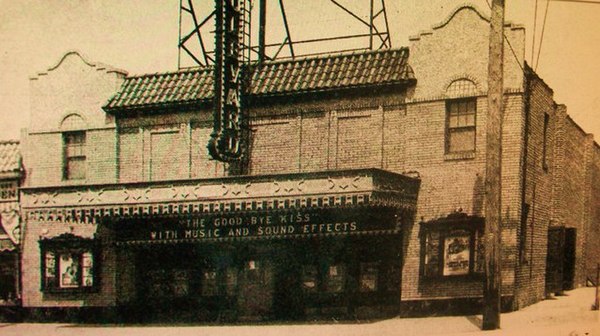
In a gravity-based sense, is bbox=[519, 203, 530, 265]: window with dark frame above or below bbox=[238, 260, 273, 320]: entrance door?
above

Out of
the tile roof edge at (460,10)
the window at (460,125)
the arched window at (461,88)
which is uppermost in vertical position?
the tile roof edge at (460,10)

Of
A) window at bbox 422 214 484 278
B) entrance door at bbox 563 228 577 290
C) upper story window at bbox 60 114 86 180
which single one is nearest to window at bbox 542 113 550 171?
entrance door at bbox 563 228 577 290

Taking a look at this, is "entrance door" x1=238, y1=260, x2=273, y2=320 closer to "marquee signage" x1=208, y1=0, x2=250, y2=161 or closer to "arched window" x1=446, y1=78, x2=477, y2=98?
"marquee signage" x1=208, y1=0, x2=250, y2=161

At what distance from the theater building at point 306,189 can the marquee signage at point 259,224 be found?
5 cm

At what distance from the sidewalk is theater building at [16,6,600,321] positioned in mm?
1011

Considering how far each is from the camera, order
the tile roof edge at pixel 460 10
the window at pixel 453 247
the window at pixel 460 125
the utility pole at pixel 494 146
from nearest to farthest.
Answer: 1. the utility pole at pixel 494 146
2. the window at pixel 453 247
3. the tile roof edge at pixel 460 10
4. the window at pixel 460 125

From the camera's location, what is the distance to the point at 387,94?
72.5 ft

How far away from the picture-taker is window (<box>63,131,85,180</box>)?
2559cm

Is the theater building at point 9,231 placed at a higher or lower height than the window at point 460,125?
lower

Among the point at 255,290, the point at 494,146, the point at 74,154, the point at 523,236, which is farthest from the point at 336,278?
the point at 74,154

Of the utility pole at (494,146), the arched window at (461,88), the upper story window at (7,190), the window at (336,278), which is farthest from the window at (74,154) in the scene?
the utility pole at (494,146)

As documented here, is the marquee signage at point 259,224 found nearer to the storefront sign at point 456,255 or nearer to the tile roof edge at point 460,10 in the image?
the storefront sign at point 456,255

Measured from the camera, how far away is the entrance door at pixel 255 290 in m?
22.9

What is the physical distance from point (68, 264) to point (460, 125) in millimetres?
12455
